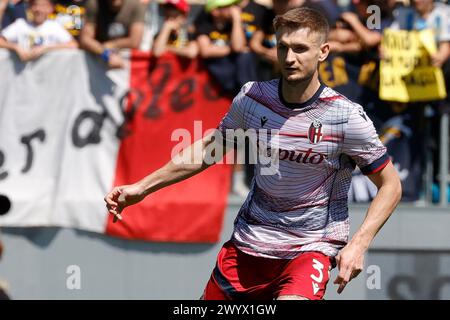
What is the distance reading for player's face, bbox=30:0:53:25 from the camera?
10.6 metres

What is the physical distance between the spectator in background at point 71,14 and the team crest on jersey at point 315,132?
4977 mm

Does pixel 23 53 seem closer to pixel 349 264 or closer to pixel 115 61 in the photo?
pixel 115 61

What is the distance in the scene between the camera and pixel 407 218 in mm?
10227

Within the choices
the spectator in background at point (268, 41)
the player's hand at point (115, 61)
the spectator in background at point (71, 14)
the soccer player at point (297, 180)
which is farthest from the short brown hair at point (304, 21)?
the spectator in background at point (71, 14)

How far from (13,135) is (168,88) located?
157 centimetres

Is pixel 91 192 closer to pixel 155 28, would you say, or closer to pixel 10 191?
pixel 10 191

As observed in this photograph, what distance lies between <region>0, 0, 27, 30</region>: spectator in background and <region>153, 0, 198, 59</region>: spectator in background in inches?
57.1

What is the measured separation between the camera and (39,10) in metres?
10.6

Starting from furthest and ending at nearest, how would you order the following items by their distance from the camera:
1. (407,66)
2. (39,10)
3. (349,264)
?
1. (39,10)
2. (407,66)
3. (349,264)

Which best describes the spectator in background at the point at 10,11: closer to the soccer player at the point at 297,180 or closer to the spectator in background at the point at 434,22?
the spectator in background at the point at 434,22

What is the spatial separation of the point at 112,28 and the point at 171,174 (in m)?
4.11

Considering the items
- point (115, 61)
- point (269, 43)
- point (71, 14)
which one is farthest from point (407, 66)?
point (71, 14)
